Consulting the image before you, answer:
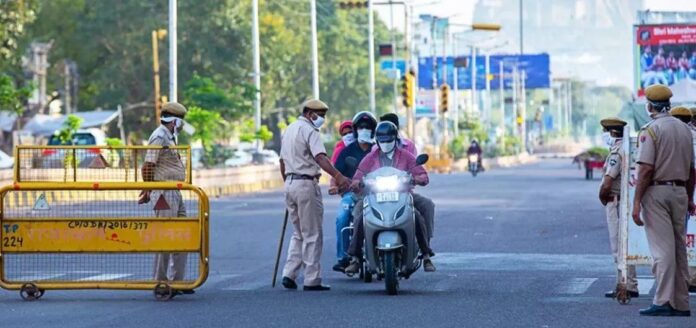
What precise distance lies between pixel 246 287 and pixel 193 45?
237 feet

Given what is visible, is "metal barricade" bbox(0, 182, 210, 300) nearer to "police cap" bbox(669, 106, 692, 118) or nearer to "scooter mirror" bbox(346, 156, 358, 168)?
"scooter mirror" bbox(346, 156, 358, 168)

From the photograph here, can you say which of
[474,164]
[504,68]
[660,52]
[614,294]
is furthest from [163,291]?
[504,68]

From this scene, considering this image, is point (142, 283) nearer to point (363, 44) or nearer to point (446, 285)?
point (446, 285)

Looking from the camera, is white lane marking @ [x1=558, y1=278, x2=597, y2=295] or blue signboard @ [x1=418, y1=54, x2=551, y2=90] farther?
blue signboard @ [x1=418, y1=54, x2=551, y2=90]

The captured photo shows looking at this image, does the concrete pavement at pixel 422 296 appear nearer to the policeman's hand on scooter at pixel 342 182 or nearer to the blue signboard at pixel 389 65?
the policeman's hand on scooter at pixel 342 182

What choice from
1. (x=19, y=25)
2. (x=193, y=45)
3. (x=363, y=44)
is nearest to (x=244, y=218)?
(x=19, y=25)

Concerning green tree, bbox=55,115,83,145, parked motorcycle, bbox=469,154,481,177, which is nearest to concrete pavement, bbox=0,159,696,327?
green tree, bbox=55,115,83,145

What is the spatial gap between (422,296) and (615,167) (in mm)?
2053

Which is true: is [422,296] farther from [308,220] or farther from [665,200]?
[665,200]

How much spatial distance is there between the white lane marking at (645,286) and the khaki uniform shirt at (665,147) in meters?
2.61

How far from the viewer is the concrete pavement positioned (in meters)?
14.5

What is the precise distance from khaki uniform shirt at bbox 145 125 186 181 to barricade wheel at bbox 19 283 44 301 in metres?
1.55

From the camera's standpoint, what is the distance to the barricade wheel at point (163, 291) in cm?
1658

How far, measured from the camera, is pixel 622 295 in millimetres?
15867
